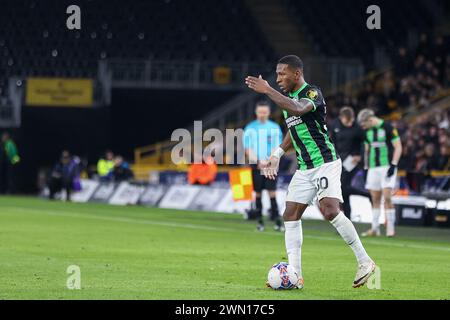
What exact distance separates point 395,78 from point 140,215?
15567 millimetres

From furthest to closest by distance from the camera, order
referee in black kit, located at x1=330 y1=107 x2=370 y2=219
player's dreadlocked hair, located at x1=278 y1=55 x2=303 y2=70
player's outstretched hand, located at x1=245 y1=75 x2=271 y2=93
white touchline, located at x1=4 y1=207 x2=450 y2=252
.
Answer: referee in black kit, located at x1=330 y1=107 x2=370 y2=219 → white touchline, located at x1=4 y1=207 x2=450 y2=252 → player's dreadlocked hair, located at x1=278 y1=55 x2=303 y2=70 → player's outstretched hand, located at x1=245 y1=75 x2=271 y2=93

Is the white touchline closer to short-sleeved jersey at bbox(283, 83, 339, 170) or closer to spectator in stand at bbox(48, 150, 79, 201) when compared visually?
short-sleeved jersey at bbox(283, 83, 339, 170)

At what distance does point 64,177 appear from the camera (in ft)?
115

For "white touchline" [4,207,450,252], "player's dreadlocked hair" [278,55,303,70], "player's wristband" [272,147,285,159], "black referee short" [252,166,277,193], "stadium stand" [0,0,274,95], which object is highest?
"stadium stand" [0,0,274,95]

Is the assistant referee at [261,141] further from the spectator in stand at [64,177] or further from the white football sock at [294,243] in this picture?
the spectator in stand at [64,177]

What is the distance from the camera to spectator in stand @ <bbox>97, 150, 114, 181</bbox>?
1451 inches

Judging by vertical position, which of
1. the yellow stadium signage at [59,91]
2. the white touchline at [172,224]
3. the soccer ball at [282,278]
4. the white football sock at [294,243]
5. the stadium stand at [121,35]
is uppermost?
the stadium stand at [121,35]

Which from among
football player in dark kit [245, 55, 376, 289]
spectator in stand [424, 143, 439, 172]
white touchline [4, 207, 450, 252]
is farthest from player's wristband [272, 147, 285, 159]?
spectator in stand [424, 143, 439, 172]

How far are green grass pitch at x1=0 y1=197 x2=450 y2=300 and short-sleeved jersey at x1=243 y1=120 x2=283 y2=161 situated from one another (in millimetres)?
1425

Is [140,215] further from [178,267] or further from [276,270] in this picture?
[276,270]

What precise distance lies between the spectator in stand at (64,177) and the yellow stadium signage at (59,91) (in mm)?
5397

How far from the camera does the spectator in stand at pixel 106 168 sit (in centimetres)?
3685

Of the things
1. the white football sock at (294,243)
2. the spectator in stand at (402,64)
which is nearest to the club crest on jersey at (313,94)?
the white football sock at (294,243)

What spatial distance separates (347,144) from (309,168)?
910cm
